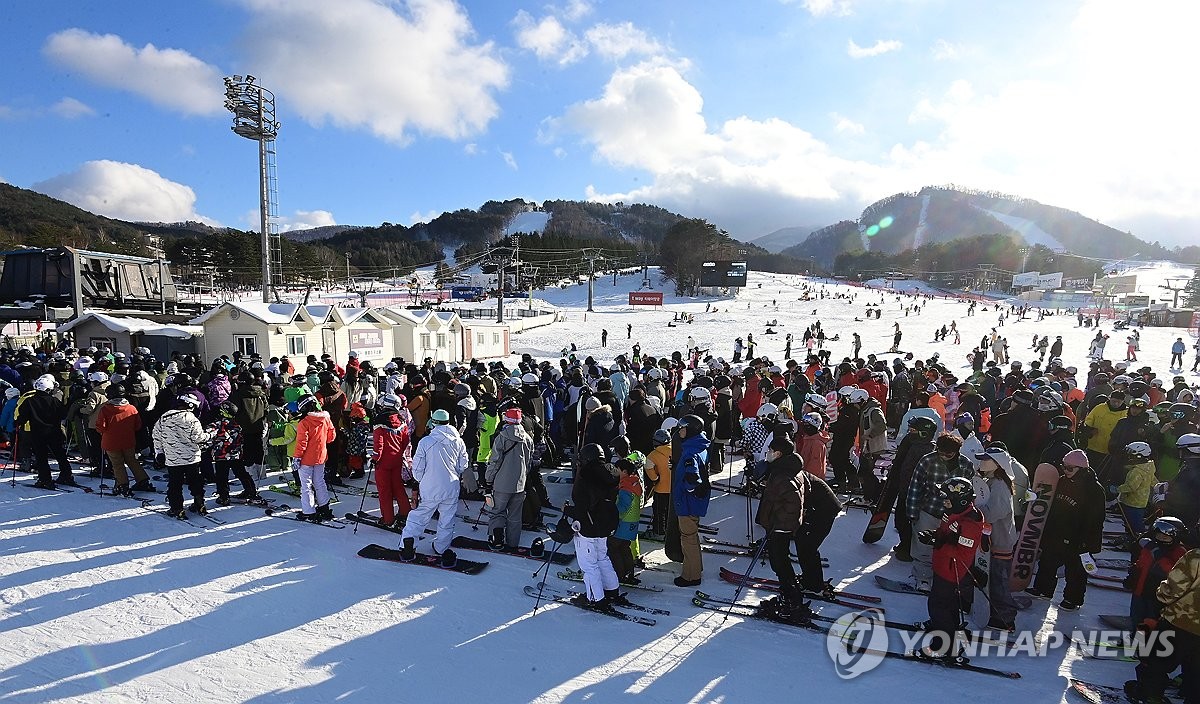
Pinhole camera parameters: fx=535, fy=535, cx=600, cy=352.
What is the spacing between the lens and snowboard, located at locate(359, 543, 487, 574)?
19.0 feet

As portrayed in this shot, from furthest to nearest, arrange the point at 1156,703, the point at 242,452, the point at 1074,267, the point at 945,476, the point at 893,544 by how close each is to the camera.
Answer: the point at 1074,267 → the point at 242,452 → the point at 893,544 → the point at 945,476 → the point at 1156,703

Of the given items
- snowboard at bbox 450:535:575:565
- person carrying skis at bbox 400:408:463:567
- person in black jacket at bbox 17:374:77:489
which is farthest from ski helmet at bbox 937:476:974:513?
person in black jacket at bbox 17:374:77:489

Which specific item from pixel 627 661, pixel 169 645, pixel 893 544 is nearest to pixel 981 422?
pixel 893 544

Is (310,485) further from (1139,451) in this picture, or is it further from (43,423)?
(1139,451)

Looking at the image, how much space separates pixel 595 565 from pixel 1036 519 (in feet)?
14.2

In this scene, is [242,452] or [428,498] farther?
[242,452]

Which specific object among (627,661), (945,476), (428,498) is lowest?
(627,661)

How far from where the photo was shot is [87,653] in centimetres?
437

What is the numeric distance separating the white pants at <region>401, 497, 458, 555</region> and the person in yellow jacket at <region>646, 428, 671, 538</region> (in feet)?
7.19

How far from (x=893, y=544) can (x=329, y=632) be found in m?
6.47

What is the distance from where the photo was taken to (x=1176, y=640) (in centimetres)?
385

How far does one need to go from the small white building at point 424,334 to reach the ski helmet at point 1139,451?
76.3 ft

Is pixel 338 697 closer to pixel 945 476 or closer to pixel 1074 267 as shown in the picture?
pixel 945 476

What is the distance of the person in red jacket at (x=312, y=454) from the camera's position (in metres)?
6.66
